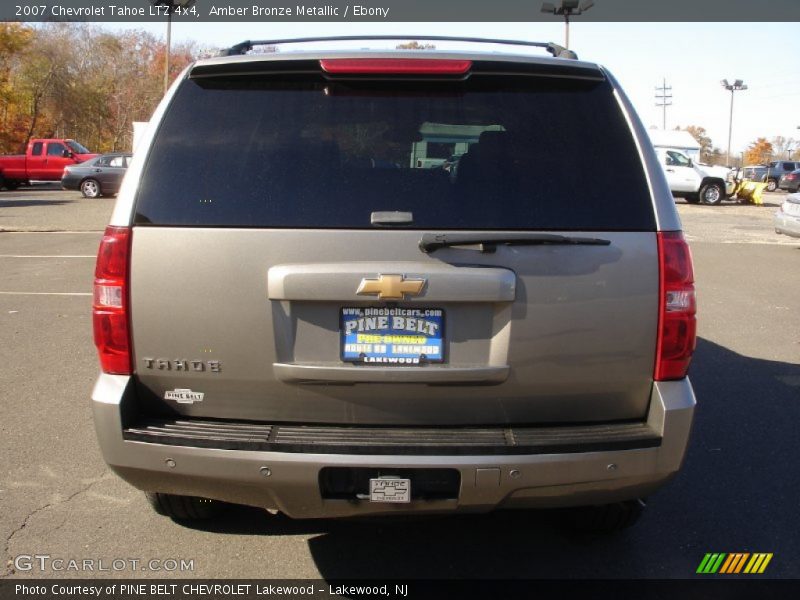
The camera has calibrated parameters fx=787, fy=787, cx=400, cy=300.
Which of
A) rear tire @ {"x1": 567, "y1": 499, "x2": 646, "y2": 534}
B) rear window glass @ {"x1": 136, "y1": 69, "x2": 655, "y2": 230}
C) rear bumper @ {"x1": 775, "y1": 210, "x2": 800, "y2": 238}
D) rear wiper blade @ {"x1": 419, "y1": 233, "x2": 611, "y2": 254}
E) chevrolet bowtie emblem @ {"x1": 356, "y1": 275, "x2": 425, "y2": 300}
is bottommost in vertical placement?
rear tire @ {"x1": 567, "y1": 499, "x2": 646, "y2": 534}

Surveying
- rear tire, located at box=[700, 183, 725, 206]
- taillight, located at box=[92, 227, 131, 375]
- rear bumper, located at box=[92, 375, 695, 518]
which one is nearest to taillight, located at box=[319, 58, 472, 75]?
taillight, located at box=[92, 227, 131, 375]

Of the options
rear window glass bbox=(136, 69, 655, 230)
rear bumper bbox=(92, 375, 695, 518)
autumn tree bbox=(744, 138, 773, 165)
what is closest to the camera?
rear bumper bbox=(92, 375, 695, 518)

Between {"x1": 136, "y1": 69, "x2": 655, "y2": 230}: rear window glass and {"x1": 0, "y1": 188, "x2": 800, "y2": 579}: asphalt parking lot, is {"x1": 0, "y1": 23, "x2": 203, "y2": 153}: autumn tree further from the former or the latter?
{"x1": 136, "y1": 69, "x2": 655, "y2": 230}: rear window glass

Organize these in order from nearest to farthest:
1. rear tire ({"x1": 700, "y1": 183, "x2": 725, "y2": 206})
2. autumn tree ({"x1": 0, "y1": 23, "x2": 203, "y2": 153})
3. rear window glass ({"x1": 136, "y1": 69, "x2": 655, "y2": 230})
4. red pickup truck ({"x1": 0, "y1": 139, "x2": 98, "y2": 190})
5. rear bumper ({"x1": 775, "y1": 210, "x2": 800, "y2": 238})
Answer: rear window glass ({"x1": 136, "y1": 69, "x2": 655, "y2": 230}) → rear bumper ({"x1": 775, "y1": 210, "x2": 800, "y2": 238}) → rear tire ({"x1": 700, "y1": 183, "x2": 725, "y2": 206}) → red pickup truck ({"x1": 0, "y1": 139, "x2": 98, "y2": 190}) → autumn tree ({"x1": 0, "y1": 23, "x2": 203, "y2": 153})

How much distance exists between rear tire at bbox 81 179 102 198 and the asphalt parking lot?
2297cm

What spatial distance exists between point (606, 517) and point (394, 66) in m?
2.12

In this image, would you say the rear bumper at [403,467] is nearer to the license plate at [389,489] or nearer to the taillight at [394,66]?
the license plate at [389,489]

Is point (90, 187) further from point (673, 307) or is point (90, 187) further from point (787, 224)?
point (673, 307)

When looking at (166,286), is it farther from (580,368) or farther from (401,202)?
(580,368)

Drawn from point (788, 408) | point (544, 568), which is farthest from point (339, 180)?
point (788, 408)

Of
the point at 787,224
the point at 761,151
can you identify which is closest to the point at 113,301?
the point at 787,224

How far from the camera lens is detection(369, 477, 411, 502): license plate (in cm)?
268

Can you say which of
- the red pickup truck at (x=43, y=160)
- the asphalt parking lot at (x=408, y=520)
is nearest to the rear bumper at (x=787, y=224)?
the asphalt parking lot at (x=408, y=520)

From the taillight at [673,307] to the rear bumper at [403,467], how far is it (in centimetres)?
8
